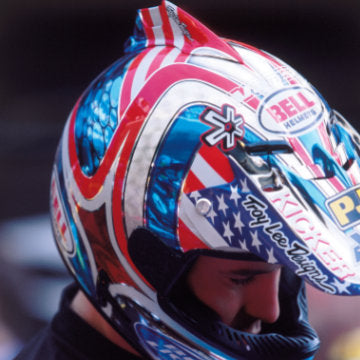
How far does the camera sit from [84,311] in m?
1.38

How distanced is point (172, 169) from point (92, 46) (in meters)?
3.69

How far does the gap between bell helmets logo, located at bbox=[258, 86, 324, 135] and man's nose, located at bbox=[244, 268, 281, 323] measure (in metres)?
0.26

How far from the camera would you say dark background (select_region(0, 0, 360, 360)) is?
428 cm

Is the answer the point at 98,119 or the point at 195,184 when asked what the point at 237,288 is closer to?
the point at 195,184

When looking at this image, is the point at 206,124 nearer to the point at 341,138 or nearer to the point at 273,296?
the point at 341,138

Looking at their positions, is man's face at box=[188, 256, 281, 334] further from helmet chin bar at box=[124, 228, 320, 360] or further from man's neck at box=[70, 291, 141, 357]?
man's neck at box=[70, 291, 141, 357]

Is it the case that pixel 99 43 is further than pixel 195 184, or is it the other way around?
pixel 99 43

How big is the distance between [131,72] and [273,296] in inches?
18.1

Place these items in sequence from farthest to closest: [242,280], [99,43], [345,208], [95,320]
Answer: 1. [99,43]
2. [95,320]
3. [242,280]
4. [345,208]

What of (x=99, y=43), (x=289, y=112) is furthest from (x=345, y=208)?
(x=99, y=43)

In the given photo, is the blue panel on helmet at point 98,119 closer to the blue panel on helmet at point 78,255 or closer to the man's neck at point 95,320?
the blue panel on helmet at point 78,255

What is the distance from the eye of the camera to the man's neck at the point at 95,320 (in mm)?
1321

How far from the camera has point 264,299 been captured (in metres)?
1.24

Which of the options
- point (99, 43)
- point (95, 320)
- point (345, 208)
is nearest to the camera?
point (345, 208)
